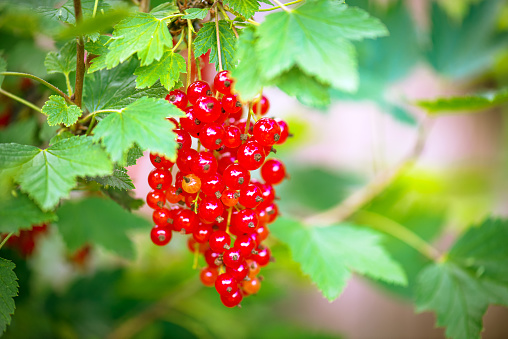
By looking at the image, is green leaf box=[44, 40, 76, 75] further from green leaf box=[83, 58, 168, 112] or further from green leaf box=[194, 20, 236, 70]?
green leaf box=[194, 20, 236, 70]

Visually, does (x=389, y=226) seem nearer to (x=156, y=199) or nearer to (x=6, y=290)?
(x=156, y=199)

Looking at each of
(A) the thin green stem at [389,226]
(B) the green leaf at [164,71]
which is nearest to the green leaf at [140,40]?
(B) the green leaf at [164,71]

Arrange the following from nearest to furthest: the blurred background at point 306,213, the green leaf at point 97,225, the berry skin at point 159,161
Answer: the berry skin at point 159,161
the green leaf at point 97,225
the blurred background at point 306,213

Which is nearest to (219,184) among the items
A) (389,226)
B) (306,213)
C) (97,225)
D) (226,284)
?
(226,284)

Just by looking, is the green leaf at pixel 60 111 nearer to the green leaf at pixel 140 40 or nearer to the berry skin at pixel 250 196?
the green leaf at pixel 140 40

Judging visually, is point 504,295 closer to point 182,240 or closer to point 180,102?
point 180,102
